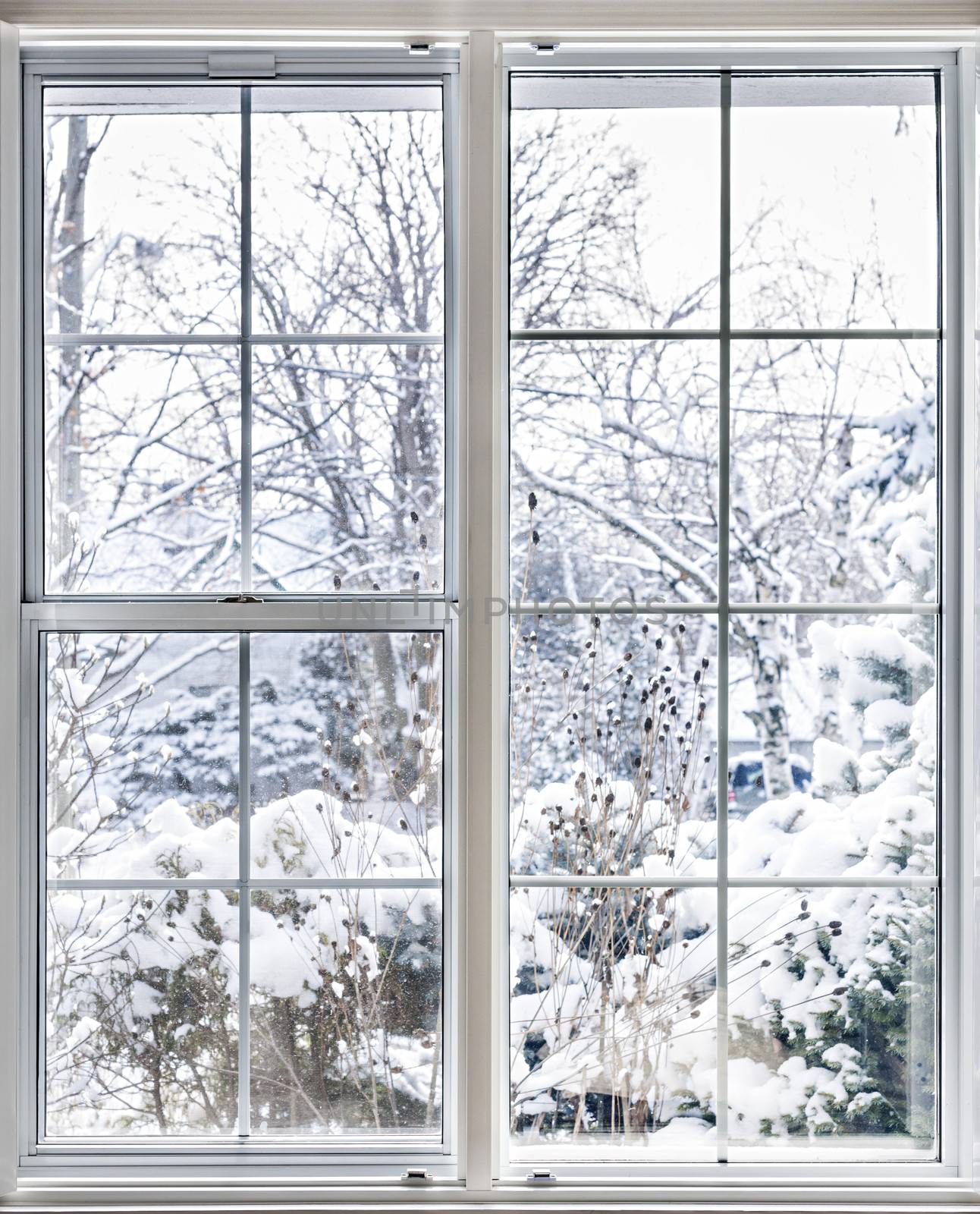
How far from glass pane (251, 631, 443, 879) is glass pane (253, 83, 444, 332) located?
583 mm

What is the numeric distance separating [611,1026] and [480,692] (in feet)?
2.09

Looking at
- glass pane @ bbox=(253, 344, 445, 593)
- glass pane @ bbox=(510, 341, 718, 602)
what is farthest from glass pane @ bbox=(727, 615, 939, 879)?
glass pane @ bbox=(253, 344, 445, 593)

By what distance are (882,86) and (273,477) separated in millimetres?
1294

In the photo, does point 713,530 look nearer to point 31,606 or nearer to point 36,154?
point 31,606

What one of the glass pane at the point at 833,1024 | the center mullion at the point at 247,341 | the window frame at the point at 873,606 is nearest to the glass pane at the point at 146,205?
the center mullion at the point at 247,341

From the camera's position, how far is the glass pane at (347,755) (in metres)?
1.62

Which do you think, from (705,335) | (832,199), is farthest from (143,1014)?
(832,199)

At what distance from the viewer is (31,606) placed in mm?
1618

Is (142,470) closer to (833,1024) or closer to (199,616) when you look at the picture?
(199,616)

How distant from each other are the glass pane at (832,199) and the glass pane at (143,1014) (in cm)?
147

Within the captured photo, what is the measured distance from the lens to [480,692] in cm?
156

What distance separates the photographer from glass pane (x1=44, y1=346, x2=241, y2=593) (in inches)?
64.4

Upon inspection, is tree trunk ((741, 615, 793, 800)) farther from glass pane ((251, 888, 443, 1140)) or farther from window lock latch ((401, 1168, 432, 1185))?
window lock latch ((401, 1168, 432, 1185))

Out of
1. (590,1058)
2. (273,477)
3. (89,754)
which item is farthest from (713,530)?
(89,754)
